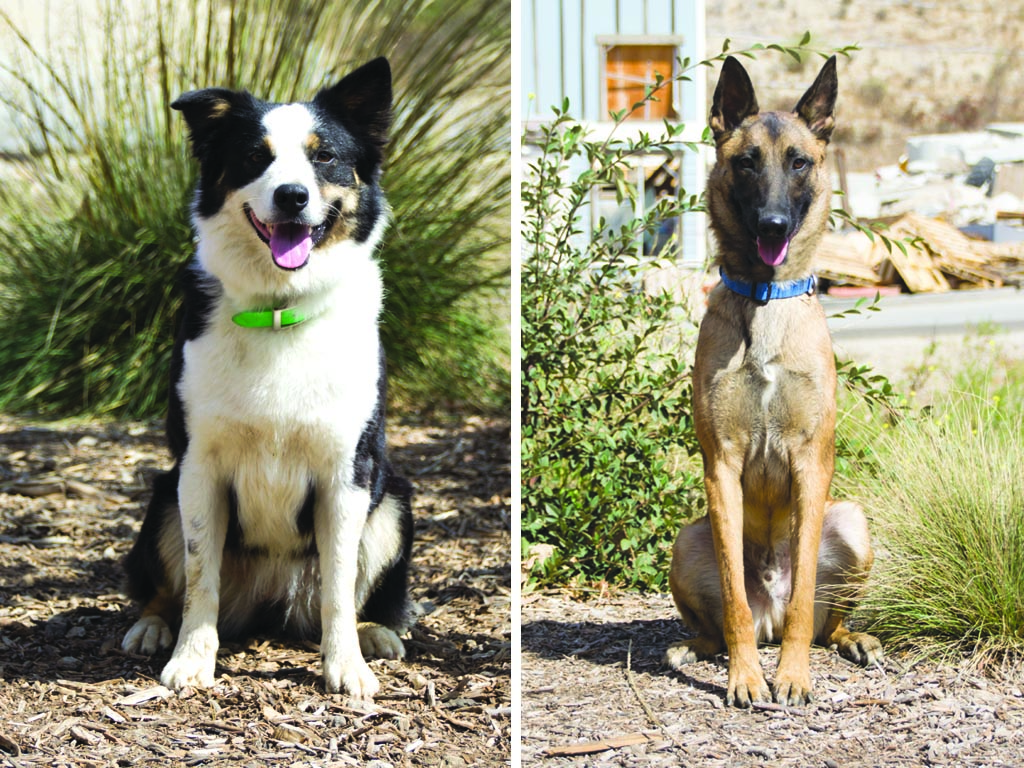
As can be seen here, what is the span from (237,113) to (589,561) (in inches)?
83.3

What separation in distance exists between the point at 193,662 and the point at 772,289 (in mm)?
1791

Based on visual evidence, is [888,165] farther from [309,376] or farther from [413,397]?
[309,376]

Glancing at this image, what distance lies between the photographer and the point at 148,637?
2.96 m

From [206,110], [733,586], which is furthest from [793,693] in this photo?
[206,110]

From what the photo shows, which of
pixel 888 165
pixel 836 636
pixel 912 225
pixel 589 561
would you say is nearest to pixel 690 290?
pixel 589 561

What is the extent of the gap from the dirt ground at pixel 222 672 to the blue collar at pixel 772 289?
1.22m

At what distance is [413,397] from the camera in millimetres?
5926

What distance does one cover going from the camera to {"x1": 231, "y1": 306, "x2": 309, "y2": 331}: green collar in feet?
8.72

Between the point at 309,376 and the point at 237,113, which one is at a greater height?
the point at 237,113

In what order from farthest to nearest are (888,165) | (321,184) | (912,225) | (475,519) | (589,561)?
(888,165) → (912,225) → (475,519) → (589,561) → (321,184)

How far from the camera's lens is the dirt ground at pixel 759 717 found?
254cm

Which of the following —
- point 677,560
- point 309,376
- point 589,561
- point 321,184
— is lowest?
point 589,561

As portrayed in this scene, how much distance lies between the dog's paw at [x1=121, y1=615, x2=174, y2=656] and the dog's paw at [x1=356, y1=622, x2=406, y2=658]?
525 mm

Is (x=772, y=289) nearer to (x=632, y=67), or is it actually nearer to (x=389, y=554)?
(x=389, y=554)
